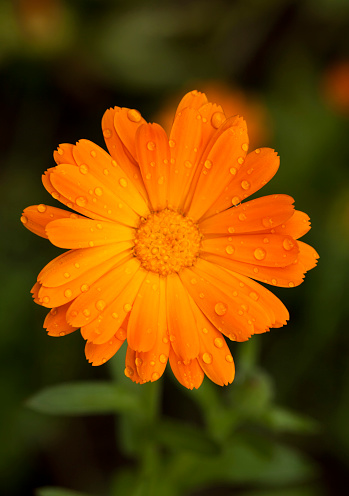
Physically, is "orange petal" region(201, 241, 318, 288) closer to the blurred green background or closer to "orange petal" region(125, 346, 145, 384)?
"orange petal" region(125, 346, 145, 384)

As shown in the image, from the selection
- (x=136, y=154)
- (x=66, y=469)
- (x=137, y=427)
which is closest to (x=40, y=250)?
(x=66, y=469)

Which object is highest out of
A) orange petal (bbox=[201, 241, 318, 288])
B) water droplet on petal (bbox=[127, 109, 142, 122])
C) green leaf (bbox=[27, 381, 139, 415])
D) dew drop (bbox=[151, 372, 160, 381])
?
water droplet on petal (bbox=[127, 109, 142, 122])

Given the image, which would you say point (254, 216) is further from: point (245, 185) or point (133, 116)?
point (133, 116)

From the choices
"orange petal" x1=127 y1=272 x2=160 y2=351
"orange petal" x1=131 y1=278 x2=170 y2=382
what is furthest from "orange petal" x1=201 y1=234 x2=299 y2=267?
"orange petal" x1=131 y1=278 x2=170 y2=382

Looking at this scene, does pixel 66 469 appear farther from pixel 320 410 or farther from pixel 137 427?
pixel 320 410

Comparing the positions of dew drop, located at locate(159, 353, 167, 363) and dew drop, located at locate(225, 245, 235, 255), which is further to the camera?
dew drop, located at locate(225, 245, 235, 255)

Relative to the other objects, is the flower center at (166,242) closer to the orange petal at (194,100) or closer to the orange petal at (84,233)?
the orange petal at (84,233)

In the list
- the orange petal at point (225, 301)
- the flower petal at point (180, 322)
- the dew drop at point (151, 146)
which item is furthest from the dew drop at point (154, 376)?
the dew drop at point (151, 146)
